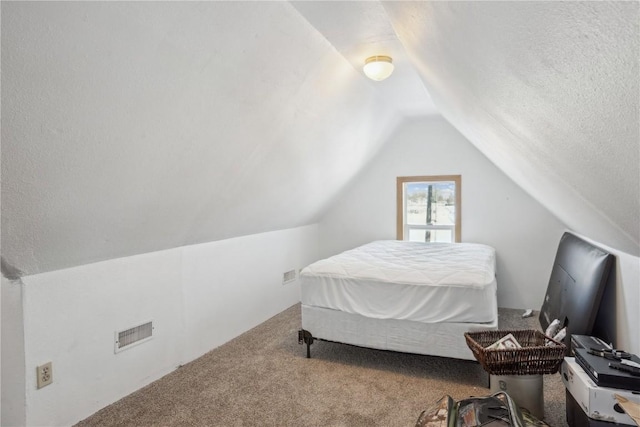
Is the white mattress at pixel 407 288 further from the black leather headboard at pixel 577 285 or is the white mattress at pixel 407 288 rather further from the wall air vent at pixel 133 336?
the wall air vent at pixel 133 336

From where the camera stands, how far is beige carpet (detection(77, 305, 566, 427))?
2143 millimetres

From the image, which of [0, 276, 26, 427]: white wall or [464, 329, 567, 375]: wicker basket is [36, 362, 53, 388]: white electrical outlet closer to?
[0, 276, 26, 427]: white wall

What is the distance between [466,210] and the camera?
180 inches

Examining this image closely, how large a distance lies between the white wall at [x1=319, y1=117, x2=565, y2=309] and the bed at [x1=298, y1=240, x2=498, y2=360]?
1318mm

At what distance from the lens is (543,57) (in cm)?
87

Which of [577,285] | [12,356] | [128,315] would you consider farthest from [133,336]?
[577,285]

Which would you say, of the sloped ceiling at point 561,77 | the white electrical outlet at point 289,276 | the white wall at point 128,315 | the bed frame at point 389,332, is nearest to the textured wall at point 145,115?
the white wall at point 128,315

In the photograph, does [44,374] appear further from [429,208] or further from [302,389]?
[429,208]

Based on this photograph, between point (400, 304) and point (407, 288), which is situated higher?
point (407, 288)

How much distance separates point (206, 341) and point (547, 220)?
3.77m

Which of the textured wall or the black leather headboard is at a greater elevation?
the textured wall

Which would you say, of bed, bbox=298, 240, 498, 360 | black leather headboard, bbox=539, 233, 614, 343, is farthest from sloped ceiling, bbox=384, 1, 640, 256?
bed, bbox=298, 240, 498, 360

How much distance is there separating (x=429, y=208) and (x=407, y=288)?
2419 millimetres

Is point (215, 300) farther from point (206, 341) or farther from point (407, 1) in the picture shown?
point (407, 1)
